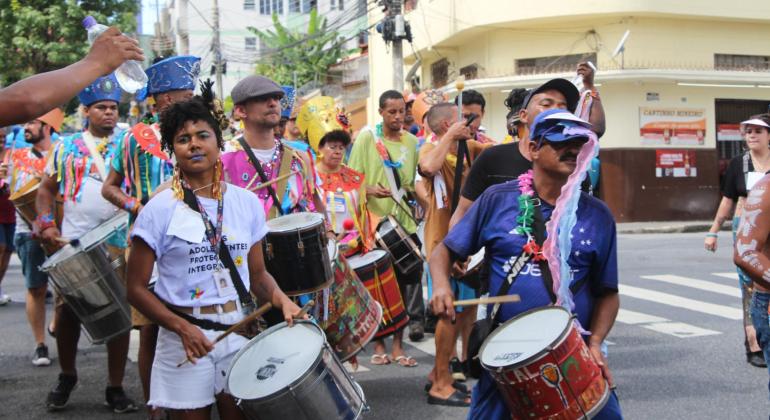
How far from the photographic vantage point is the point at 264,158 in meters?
5.74

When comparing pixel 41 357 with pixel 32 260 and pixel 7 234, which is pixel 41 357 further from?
pixel 7 234

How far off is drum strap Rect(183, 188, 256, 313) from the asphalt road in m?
2.39

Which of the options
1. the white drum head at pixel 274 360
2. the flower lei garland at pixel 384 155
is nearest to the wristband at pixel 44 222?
the flower lei garland at pixel 384 155

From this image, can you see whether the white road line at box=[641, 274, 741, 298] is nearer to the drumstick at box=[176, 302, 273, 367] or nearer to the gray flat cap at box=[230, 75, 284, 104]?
the gray flat cap at box=[230, 75, 284, 104]

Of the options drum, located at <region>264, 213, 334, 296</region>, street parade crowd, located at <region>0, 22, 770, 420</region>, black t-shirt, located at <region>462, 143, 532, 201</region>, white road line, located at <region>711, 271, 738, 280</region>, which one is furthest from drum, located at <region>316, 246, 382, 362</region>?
white road line, located at <region>711, 271, 738, 280</region>

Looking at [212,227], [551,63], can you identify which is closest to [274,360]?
[212,227]

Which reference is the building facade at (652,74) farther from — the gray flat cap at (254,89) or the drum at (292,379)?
the drum at (292,379)

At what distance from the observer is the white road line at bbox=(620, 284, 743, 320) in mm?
10055

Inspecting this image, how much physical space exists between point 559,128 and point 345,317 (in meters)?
2.20

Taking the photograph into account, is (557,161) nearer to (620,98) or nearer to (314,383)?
(314,383)

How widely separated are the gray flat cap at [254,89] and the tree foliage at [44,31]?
16086 mm

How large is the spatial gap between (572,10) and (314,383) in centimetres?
2297

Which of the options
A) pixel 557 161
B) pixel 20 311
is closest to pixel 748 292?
pixel 557 161

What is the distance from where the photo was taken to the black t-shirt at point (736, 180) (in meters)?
8.37
